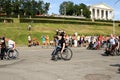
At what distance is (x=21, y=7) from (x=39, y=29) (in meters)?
34.4

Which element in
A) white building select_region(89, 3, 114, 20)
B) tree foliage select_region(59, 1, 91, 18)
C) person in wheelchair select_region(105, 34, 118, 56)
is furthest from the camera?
white building select_region(89, 3, 114, 20)

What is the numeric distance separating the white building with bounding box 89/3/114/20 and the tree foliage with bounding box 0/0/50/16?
6851cm

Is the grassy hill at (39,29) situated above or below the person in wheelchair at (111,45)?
above

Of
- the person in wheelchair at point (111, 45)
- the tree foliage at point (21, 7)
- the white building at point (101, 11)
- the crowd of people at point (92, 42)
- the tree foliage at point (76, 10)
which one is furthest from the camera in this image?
the white building at point (101, 11)

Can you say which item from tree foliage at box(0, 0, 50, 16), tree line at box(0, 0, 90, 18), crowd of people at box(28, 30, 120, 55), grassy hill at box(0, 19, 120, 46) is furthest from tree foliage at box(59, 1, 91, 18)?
crowd of people at box(28, 30, 120, 55)

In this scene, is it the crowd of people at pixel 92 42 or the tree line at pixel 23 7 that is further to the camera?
the tree line at pixel 23 7

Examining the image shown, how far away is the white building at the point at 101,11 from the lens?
566ft

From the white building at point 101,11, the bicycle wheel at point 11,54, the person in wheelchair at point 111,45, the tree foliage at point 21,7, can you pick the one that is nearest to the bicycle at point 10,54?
the bicycle wheel at point 11,54

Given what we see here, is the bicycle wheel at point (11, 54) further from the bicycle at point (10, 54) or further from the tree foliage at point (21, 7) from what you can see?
the tree foliage at point (21, 7)

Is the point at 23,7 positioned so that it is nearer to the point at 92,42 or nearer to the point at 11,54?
the point at 92,42

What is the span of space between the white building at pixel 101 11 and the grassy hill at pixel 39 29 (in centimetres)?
8593

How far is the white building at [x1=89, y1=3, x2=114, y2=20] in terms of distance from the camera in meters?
172

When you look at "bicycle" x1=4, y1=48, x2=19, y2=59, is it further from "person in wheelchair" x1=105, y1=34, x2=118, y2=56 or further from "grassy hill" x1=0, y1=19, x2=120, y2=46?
"grassy hill" x1=0, y1=19, x2=120, y2=46

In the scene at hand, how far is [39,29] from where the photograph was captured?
64812 millimetres
